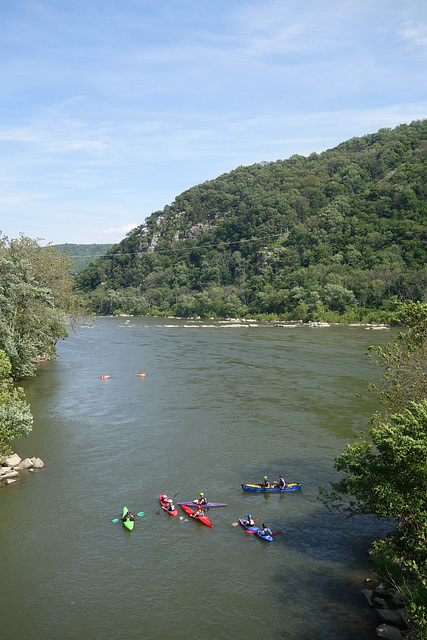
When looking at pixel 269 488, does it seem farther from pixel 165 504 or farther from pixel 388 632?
pixel 388 632

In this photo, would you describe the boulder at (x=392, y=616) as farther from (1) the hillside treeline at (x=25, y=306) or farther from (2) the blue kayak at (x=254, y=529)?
(1) the hillside treeline at (x=25, y=306)

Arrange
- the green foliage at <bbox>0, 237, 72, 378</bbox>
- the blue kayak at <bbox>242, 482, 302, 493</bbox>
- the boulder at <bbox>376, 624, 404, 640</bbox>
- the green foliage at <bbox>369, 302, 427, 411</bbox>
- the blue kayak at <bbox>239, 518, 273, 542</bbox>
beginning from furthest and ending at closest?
the green foliage at <bbox>0, 237, 72, 378</bbox>
the blue kayak at <bbox>242, 482, 302, 493</bbox>
the blue kayak at <bbox>239, 518, 273, 542</bbox>
the green foliage at <bbox>369, 302, 427, 411</bbox>
the boulder at <bbox>376, 624, 404, 640</bbox>

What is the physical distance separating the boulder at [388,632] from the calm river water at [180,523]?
1.73 feet

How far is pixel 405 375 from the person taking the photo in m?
22.1

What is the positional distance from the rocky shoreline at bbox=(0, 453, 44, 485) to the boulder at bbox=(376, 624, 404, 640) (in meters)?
20.2

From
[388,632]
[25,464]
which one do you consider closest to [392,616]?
[388,632]

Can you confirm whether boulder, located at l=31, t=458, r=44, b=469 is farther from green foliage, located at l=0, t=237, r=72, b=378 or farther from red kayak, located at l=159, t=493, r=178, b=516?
green foliage, located at l=0, t=237, r=72, b=378

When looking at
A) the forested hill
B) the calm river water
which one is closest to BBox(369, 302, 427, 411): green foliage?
the calm river water

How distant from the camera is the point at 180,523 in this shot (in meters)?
23.2

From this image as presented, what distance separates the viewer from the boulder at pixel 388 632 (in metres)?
14.7

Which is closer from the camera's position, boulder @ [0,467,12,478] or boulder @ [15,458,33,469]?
boulder @ [0,467,12,478]

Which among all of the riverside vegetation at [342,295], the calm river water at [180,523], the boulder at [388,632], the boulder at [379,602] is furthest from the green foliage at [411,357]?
the boulder at [388,632]

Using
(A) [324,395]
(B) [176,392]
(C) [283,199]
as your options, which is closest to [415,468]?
(A) [324,395]

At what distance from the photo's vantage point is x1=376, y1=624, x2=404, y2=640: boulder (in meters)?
14.7
